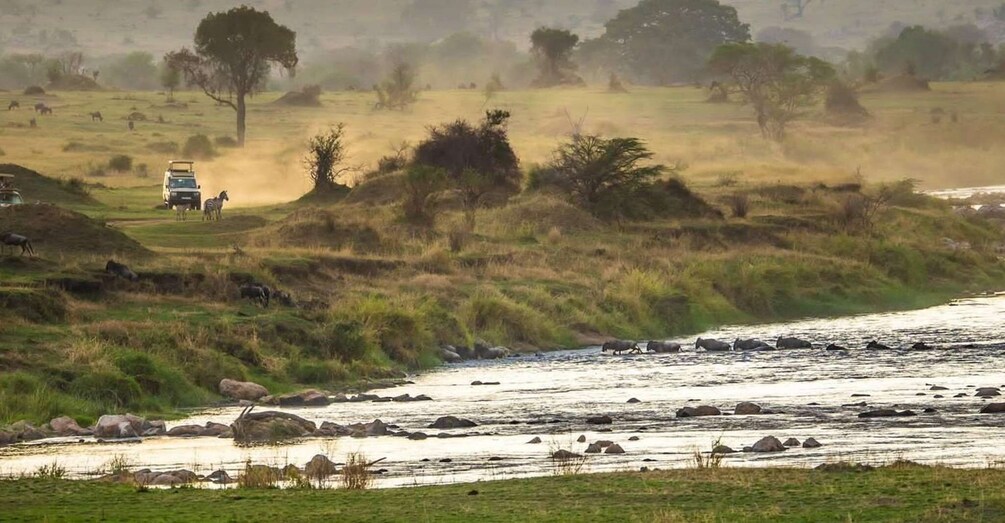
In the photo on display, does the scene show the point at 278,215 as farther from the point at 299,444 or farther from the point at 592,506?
the point at 592,506

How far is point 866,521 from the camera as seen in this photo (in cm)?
1955

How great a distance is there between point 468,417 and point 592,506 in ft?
50.5

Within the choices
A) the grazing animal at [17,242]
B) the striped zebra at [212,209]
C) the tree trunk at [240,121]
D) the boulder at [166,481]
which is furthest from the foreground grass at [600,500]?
the tree trunk at [240,121]

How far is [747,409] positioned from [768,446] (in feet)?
23.8

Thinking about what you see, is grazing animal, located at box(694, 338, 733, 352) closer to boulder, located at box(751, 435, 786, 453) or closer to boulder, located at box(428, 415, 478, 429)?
boulder, located at box(428, 415, 478, 429)

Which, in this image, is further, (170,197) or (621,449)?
(170,197)

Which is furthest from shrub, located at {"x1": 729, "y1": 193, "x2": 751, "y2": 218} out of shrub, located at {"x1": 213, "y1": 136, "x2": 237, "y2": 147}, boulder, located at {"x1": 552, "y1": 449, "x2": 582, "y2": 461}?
boulder, located at {"x1": 552, "y1": 449, "x2": 582, "y2": 461}

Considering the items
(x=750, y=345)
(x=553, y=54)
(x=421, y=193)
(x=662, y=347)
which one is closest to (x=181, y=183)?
(x=421, y=193)

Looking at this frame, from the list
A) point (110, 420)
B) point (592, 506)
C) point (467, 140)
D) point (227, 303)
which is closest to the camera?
point (592, 506)

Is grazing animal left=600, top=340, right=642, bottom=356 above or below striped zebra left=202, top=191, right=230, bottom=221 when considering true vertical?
below

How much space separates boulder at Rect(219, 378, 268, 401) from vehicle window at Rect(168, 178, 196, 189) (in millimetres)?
38554

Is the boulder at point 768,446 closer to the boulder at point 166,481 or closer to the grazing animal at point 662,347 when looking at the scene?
the boulder at point 166,481

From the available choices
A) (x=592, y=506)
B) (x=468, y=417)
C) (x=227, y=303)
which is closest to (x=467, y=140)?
(x=227, y=303)

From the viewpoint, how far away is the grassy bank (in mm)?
42781
